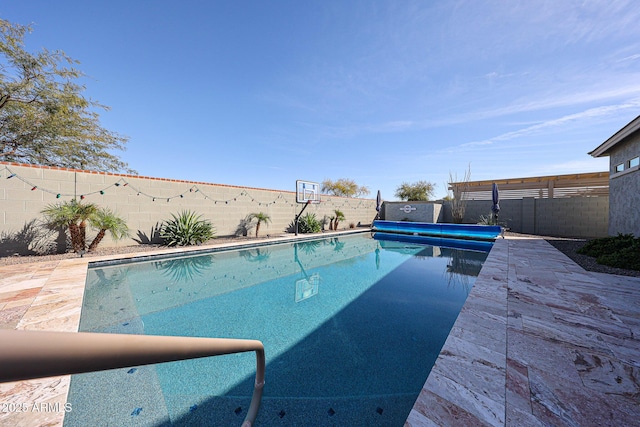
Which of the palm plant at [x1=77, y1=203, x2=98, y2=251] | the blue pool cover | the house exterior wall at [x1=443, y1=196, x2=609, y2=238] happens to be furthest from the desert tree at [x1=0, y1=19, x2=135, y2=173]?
the house exterior wall at [x1=443, y1=196, x2=609, y2=238]

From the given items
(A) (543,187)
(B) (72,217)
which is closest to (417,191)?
(A) (543,187)

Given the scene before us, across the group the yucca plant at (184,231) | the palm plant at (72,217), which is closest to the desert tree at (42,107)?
the palm plant at (72,217)

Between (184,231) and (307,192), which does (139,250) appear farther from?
(307,192)

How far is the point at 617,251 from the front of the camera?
577 cm

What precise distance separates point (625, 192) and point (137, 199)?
1550 cm

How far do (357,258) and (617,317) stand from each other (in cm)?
540

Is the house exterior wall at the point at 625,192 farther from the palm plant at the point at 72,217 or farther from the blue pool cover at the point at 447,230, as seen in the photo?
the palm plant at the point at 72,217

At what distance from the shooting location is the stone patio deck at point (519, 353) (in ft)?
5.74

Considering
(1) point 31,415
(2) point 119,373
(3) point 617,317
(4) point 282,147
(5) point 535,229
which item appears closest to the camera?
(1) point 31,415

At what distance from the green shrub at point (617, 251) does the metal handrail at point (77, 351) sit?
817 cm

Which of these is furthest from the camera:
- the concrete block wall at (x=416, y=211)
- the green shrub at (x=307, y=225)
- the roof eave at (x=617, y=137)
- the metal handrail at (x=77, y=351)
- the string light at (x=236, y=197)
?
the concrete block wall at (x=416, y=211)

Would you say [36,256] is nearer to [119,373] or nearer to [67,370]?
[119,373]

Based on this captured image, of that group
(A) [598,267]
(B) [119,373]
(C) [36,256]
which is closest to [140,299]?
(B) [119,373]

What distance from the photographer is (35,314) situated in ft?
10.00
